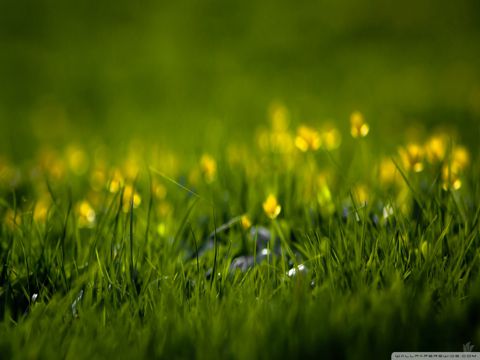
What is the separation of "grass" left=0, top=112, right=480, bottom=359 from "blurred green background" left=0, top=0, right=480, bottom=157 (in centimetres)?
330

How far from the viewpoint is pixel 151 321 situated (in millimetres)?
2295

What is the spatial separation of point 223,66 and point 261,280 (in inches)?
311

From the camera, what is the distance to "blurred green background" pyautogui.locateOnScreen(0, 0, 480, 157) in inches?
315

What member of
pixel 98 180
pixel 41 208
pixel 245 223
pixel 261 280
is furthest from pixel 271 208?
pixel 98 180

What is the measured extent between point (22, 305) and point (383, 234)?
4.62ft

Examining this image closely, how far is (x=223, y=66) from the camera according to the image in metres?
10.1

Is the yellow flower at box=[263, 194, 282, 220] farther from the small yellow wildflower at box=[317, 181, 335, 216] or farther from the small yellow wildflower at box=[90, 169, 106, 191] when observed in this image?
the small yellow wildflower at box=[90, 169, 106, 191]

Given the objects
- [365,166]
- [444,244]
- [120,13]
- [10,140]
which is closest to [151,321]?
[444,244]

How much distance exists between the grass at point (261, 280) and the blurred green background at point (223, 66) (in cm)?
330

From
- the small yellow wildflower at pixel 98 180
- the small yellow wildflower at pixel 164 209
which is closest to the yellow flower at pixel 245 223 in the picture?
the small yellow wildflower at pixel 164 209

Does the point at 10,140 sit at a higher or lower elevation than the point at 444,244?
higher

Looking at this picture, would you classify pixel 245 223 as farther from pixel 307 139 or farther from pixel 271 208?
pixel 307 139

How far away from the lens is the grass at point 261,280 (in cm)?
212

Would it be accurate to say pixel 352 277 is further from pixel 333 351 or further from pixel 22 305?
pixel 22 305
